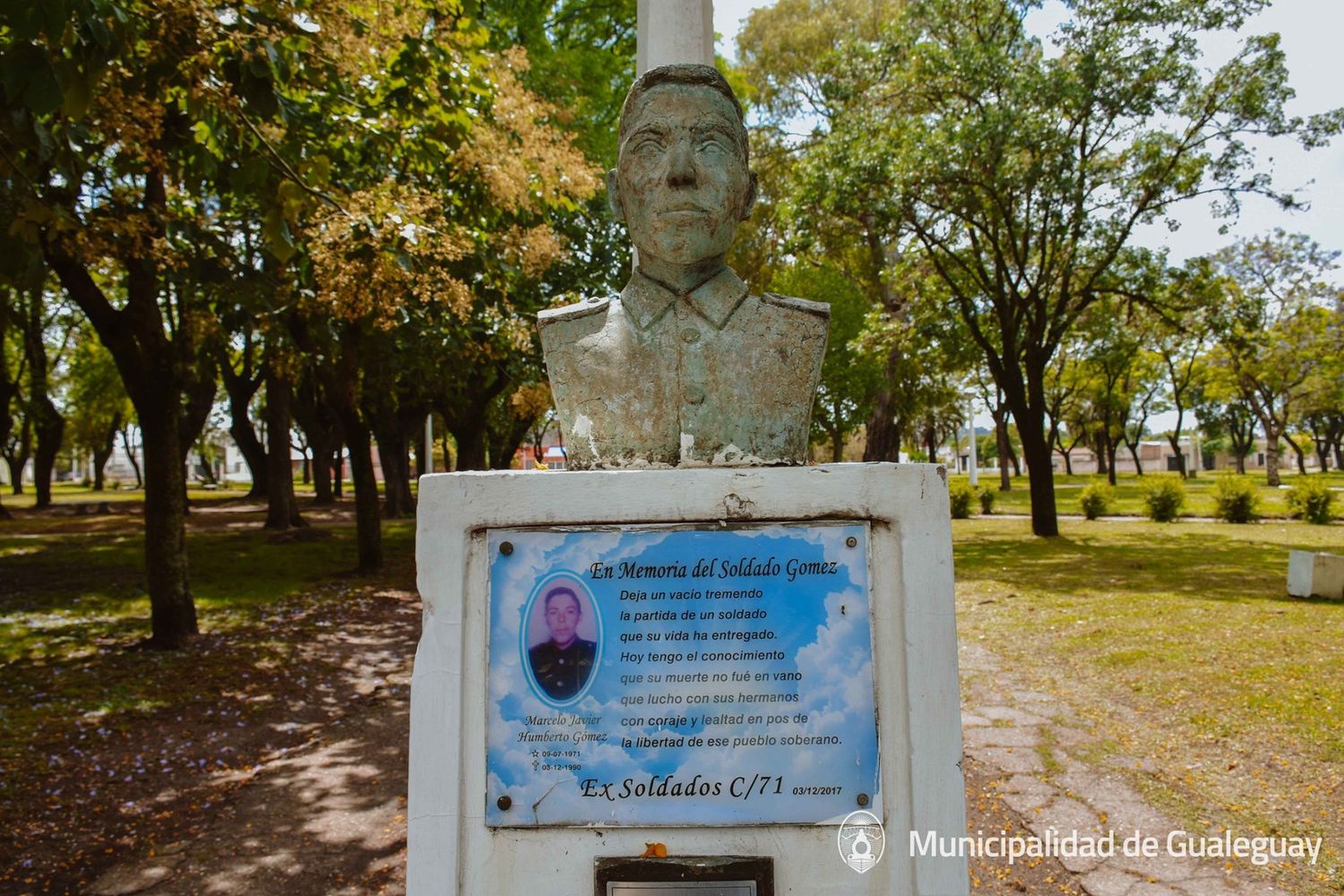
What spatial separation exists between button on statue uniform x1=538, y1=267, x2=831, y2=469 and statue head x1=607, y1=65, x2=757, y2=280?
164 mm

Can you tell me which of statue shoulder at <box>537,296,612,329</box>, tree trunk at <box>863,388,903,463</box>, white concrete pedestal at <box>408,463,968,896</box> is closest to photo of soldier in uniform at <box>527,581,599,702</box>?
white concrete pedestal at <box>408,463,968,896</box>

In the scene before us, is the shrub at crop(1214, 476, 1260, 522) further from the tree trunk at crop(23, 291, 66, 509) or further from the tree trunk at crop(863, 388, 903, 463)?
the tree trunk at crop(23, 291, 66, 509)

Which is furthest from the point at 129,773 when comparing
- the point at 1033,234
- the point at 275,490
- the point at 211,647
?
the point at 1033,234

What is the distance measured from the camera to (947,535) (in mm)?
1978

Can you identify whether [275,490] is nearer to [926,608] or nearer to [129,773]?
[129,773]

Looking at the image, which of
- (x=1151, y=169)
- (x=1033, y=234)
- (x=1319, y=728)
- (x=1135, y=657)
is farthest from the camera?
(x=1033, y=234)

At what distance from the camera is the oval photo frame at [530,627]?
1.97m

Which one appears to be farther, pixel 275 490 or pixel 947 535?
pixel 275 490

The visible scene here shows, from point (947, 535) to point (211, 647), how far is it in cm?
749

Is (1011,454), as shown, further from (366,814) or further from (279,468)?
(366,814)

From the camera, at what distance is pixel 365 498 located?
11828mm

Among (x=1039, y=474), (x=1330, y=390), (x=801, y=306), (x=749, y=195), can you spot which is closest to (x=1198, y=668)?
(x=801, y=306)

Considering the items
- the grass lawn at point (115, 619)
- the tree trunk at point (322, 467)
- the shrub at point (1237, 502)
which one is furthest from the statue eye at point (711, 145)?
the tree trunk at point (322, 467)

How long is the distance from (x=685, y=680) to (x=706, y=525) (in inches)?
13.7
